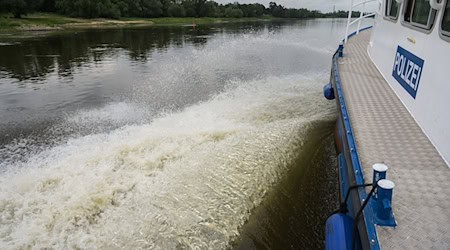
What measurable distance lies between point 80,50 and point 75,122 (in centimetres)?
1710

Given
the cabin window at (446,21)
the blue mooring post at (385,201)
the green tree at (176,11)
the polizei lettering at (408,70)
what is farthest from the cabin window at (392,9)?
the green tree at (176,11)

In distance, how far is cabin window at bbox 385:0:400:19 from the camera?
6.24 metres

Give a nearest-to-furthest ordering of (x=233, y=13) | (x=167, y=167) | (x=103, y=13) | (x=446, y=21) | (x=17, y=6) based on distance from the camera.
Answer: (x=446, y=21) → (x=167, y=167) → (x=17, y=6) → (x=103, y=13) → (x=233, y=13)

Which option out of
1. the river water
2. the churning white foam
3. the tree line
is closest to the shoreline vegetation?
the tree line

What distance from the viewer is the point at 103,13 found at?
64250 mm

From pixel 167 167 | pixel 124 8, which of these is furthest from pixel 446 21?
pixel 124 8

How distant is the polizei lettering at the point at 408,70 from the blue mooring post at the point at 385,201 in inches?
105

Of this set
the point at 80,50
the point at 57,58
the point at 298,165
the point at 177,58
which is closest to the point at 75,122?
the point at 298,165

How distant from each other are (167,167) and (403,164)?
3.55m

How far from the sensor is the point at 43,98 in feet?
34.0

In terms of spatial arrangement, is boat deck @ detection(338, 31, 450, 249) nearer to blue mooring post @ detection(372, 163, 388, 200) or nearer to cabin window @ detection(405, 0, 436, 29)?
blue mooring post @ detection(372, 163, 388, 200)

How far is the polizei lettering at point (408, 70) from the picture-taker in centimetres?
451

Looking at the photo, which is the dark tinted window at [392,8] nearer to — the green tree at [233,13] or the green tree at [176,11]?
the green tree at [176,11]

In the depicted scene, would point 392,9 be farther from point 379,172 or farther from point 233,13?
point 233,13
